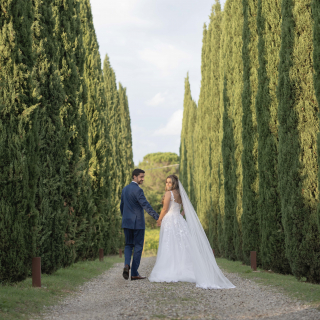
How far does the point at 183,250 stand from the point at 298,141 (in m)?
3.10

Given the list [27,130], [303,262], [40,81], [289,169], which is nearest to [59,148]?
[40,81]

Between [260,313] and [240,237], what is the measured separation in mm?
8029

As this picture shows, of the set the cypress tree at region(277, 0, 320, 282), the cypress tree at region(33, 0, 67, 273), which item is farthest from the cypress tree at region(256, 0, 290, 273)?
the cypress tree at region(33, 0, 67, 273)

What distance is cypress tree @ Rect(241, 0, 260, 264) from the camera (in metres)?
11.1

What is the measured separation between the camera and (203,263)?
6977 mm

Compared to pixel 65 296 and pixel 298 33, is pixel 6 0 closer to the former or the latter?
pixel 65 296

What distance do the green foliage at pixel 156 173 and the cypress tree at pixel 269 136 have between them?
1555 inches

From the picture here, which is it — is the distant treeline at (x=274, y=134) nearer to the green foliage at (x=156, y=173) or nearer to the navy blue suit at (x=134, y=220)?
the navy blue suit at (x=134, y=220)

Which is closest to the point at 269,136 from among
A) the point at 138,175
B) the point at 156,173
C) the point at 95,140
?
the point at 138,175

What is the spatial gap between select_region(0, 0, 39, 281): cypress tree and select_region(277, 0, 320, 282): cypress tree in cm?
476

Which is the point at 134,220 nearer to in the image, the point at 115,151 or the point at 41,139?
the point at 41,139

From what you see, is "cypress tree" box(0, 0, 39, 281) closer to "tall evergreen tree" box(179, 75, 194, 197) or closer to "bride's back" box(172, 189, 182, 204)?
"bride's back" box(172, 189, 182, 204)

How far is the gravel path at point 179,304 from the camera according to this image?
4.53m

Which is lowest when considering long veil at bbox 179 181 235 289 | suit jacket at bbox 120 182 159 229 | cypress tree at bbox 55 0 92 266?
long veil at bbox 179 181 235 289
